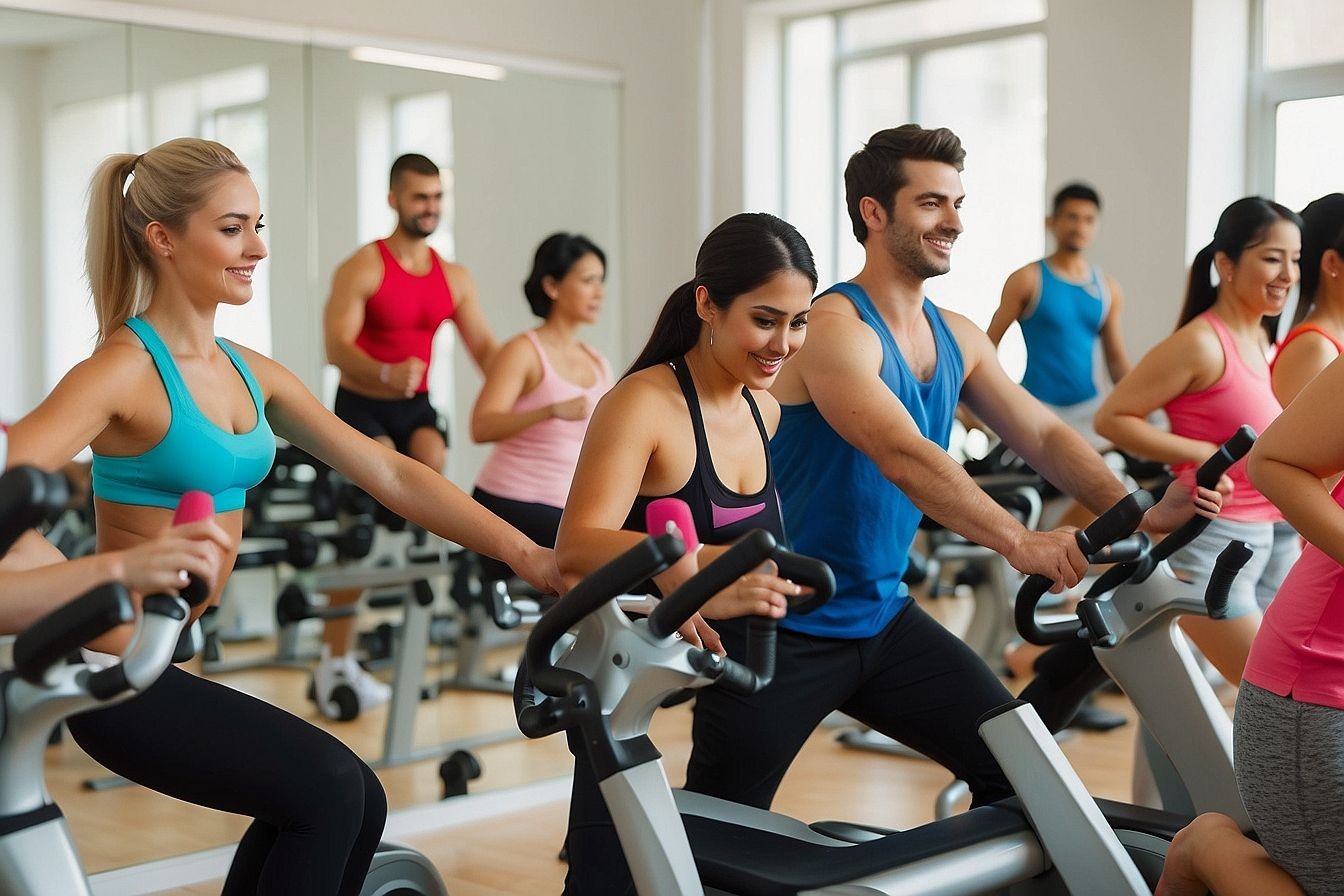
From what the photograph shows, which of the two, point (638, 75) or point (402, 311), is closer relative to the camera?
point (402, 311)

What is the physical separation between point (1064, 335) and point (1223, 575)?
310 cm

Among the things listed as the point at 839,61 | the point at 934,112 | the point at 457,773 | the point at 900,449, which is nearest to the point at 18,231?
the point at 457,773

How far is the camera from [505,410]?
4324mm

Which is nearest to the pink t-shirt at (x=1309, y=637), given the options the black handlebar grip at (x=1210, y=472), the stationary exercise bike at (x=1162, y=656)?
the black handlebar grip at (x=1210, y=472)

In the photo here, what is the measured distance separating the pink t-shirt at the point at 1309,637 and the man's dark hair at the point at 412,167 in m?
3.32

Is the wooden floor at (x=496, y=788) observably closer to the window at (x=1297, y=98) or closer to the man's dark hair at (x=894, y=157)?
the man's dark hair at (x=894, y=157)

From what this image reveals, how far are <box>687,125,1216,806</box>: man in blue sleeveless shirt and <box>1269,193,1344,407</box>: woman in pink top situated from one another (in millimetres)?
653

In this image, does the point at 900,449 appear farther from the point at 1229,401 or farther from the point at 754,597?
→ the point at 1229,401

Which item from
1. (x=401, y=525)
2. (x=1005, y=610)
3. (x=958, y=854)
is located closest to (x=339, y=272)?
(x=401, y=525)

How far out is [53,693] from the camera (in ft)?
5.10

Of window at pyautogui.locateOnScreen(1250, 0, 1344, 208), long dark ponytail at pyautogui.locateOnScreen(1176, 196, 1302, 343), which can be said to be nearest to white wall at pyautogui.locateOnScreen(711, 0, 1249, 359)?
window at pyautogui.locateOnScreen(1250, 0, 1344, 208)

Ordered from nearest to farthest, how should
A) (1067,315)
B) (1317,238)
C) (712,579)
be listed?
1. (712,579)
2. (1317,238)
3. (1067,315)

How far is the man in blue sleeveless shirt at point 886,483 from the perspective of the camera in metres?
2.39

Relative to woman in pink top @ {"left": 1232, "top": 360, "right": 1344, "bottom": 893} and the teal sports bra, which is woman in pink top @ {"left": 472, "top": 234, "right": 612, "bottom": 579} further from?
woman in pink top @ {"left": 1232, "top": 360, "right": 1344, "bottom": 893}
